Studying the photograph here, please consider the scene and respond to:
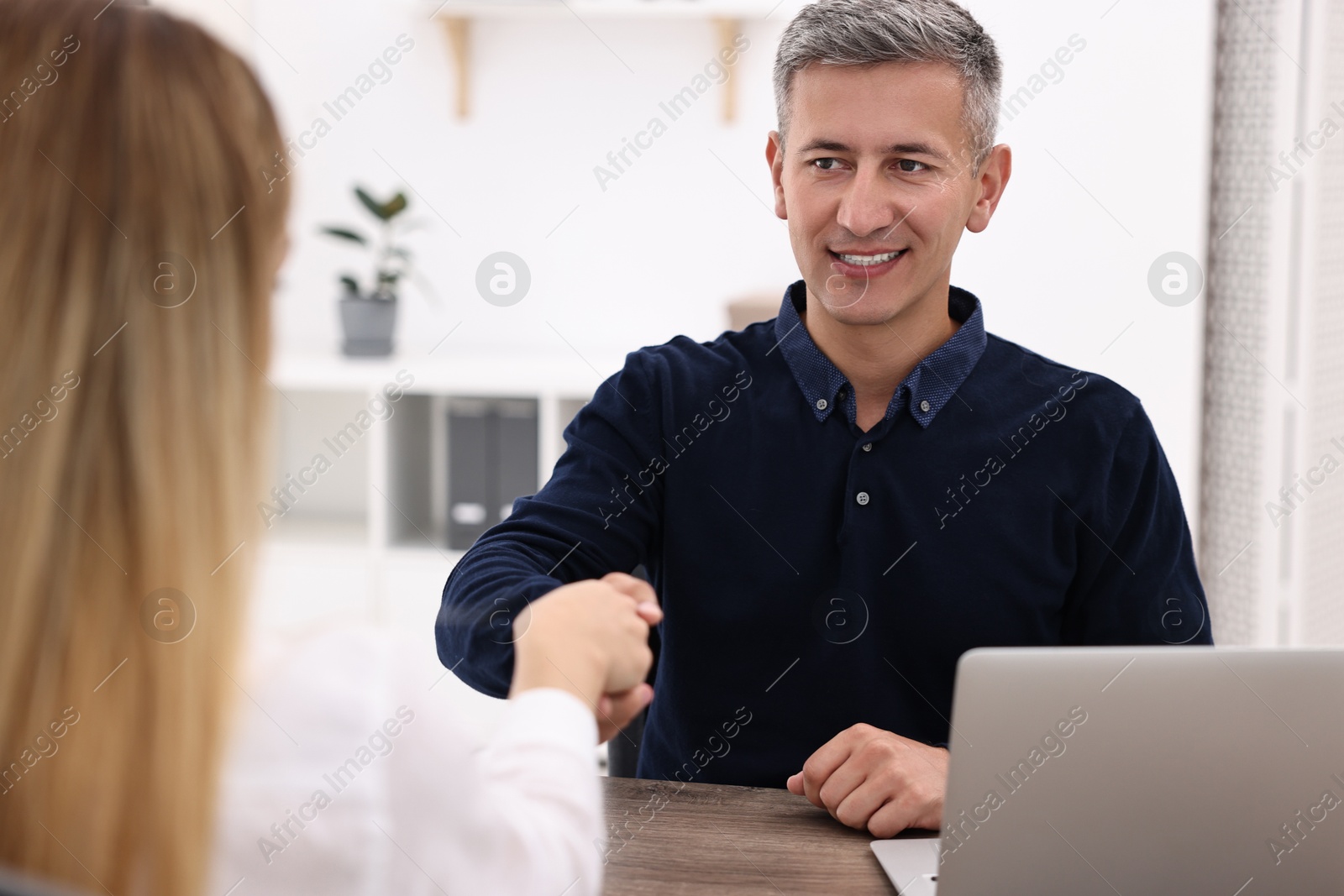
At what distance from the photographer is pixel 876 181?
138 centimetres

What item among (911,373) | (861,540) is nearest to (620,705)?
(861,540)

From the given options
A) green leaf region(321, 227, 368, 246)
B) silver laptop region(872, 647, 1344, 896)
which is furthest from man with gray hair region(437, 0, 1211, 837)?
green leaf region(321, 227, 368, 246)

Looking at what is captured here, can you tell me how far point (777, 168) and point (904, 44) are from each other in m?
0.26

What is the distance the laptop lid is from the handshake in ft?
0.83

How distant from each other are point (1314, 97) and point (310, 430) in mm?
2518

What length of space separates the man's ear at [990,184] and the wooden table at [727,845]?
806 mm

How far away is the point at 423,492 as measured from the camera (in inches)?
116

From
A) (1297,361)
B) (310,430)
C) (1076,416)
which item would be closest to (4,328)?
(1076,416)

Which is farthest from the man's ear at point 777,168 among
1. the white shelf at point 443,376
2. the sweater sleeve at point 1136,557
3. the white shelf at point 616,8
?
the white shelf at point 616,8

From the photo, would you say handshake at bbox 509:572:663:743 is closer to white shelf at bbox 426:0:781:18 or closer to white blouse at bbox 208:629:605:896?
white blouse at bbox 208:629:605:896

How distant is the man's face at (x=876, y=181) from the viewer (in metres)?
1.36

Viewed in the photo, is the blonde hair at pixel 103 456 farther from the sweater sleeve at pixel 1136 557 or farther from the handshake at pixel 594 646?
the sweater sleeve at pixel 1136 557

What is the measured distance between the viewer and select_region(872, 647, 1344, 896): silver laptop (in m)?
0.78

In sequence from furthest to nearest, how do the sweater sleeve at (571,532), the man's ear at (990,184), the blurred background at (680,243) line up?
1. the blurred background at (680,243)
2. the man's ear at (990,184)
3. the sweater sleeve at (571,532)
